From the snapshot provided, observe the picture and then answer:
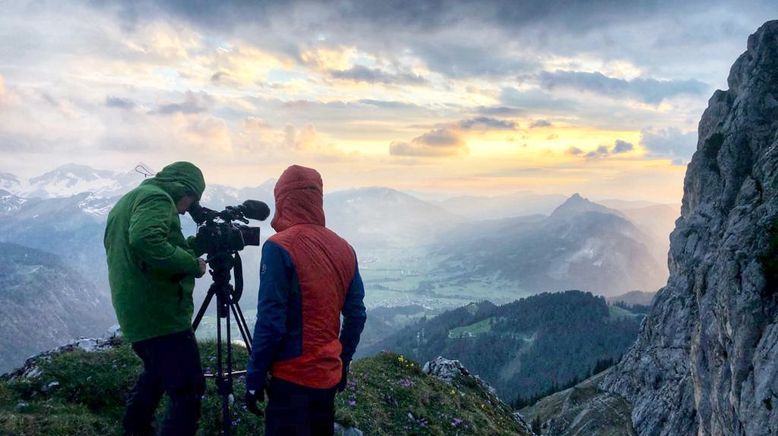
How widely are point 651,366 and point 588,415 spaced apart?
21559 mm

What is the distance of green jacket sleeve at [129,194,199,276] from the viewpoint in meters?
7.86

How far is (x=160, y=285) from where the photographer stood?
8555 mm

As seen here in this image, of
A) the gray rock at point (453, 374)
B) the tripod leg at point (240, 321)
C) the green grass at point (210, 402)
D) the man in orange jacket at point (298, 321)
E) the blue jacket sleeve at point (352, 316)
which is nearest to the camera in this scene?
the man in orange jacket at point (298, 321)

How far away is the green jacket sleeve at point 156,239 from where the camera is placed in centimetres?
786

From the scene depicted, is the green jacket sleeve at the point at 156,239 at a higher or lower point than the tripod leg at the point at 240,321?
higher

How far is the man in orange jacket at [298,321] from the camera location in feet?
23.9

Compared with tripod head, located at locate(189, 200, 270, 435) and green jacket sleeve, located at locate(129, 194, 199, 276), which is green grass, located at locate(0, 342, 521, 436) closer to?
tripod head, located at locate(189, 200, 270, 435)

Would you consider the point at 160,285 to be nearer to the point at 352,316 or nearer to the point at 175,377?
the point at 175,377

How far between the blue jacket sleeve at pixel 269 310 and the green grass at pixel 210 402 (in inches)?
237

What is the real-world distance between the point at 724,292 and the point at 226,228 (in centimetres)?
6166

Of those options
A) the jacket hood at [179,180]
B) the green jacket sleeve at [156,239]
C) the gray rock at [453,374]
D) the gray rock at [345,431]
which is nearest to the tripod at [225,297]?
the green jacket sleeve at [156,239]

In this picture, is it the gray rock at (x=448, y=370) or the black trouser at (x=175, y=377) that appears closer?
the black trouser at (x=175, y=377)

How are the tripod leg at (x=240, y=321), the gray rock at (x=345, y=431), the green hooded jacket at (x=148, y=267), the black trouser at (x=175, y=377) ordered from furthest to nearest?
the gray rock at (x=345, y=431) < the tripod leg at (x=240, y=321) < the black trouser at (x=175, y=377) < the green hooded jacket at (x=148, y=267)

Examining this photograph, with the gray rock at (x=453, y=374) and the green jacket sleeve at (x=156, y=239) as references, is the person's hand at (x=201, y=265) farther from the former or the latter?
the gray rock at (x=453, y=374)
